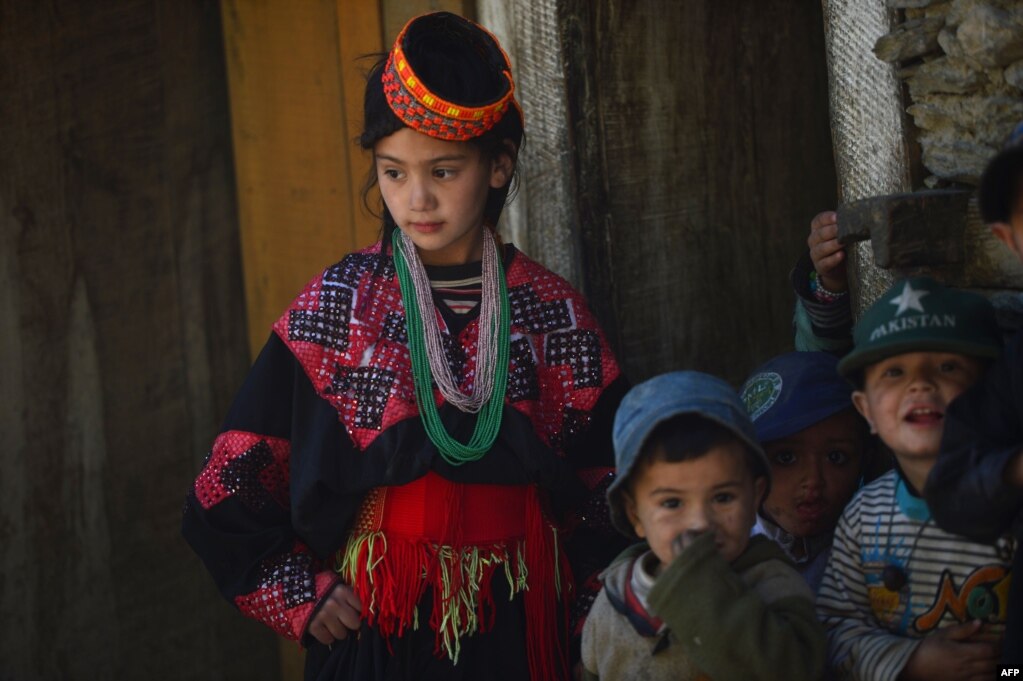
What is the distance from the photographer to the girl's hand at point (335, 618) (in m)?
2.70

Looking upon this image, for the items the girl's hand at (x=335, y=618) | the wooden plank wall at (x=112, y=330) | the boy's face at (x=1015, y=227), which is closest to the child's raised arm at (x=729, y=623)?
the boy's face at (x=1015, y=227)

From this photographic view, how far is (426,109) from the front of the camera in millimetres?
2670

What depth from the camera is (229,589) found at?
279 centimetres

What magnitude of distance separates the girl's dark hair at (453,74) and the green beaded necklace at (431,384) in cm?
30

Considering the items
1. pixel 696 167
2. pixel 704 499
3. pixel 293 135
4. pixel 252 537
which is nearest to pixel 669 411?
pixel 704 499

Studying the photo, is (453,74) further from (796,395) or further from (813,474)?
(813,474)

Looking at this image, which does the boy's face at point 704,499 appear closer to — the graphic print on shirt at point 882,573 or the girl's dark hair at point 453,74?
the graphic print on shirt at point 882,573

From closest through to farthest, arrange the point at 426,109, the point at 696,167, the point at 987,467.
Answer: the point at 987,467 < the point at 426,109 < the point at 696,167

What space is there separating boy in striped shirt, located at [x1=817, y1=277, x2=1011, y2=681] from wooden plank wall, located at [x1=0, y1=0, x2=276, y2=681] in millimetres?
2509

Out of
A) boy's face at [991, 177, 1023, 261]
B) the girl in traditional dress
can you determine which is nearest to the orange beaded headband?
the girl in traditional dress

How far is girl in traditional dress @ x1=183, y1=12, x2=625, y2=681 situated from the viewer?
271 centimetres

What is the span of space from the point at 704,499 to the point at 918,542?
379 mm

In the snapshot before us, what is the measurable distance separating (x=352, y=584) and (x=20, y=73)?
2046mm

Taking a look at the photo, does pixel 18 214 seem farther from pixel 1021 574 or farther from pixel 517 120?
pixel 1021 574
